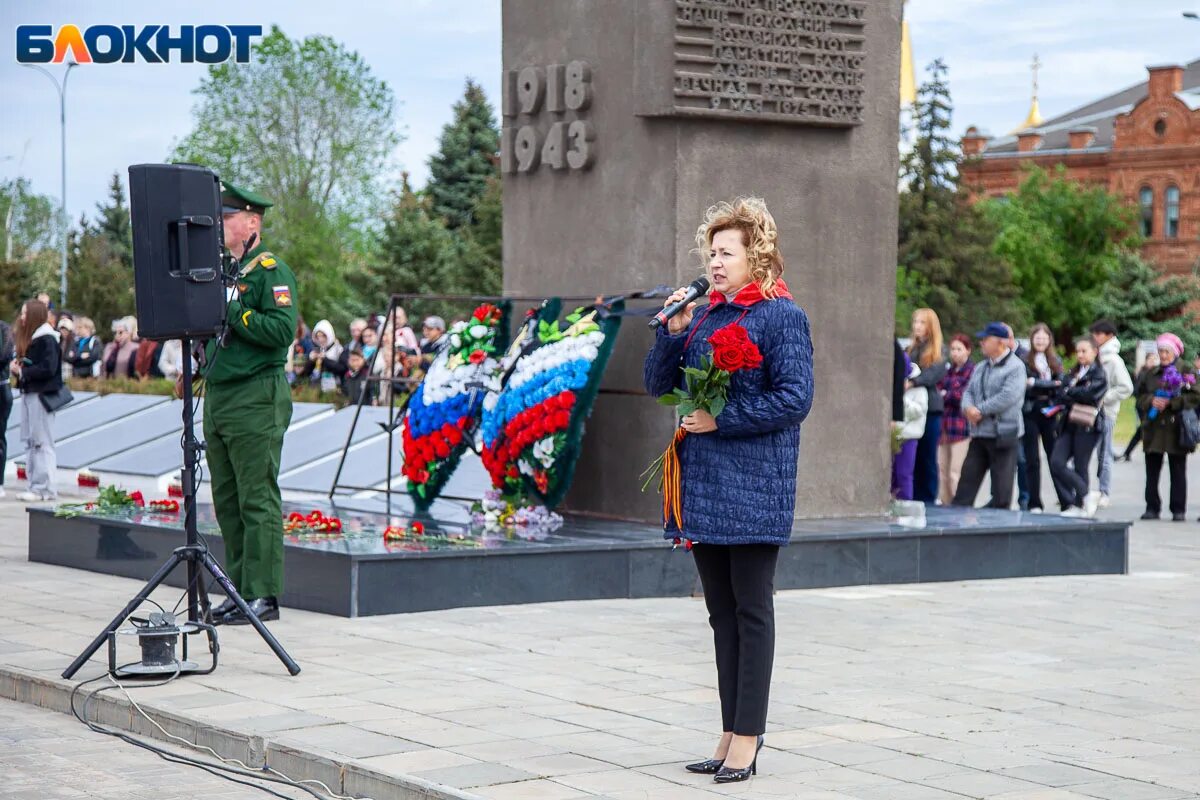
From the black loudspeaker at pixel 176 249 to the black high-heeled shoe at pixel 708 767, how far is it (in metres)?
3.30

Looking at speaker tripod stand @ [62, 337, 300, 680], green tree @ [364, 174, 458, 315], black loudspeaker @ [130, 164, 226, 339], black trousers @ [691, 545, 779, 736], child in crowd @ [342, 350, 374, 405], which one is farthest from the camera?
green tree @ [364, 174, 458, 315]

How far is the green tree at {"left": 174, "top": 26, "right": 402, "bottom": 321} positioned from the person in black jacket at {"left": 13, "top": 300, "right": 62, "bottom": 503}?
45.2m

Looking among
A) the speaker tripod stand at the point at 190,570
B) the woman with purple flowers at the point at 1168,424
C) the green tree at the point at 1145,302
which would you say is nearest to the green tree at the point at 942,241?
the green tree at the point at 1145,302

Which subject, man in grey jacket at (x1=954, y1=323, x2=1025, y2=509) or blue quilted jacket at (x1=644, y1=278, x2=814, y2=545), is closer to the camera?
blue quilted jacket at (x1=644, y1=278, x2=814, y2=545)

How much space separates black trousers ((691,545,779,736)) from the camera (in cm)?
632

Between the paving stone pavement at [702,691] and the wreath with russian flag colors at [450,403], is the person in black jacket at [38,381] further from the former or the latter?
A: the paving stone pavement at [702,691]

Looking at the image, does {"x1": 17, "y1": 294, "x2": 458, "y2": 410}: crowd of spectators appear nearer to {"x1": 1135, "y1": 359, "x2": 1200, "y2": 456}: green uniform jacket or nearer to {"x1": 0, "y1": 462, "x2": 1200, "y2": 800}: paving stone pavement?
→ {"x1": 1135, "y1": 359, "x2": 1200, "y2": 456}: green uniform jacket

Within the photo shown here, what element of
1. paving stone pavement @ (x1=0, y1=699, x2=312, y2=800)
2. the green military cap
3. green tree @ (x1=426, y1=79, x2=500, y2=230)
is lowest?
paving stone pavement @ (x1=0, y1=699, x2=312, y2=800)

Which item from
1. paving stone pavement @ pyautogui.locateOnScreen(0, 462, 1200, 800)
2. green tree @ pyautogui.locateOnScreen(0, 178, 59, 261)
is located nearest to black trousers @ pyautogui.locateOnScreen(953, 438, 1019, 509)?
paving stone pavement @ pyautogui.locateOnScreen(0, 462, 1200, 800)

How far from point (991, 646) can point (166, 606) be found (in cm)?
470

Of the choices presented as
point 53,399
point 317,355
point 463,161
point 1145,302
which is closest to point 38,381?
point 53,399

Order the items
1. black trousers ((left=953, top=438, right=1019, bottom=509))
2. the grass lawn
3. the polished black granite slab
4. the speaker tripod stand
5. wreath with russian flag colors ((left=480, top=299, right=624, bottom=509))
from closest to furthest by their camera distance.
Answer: the speaker tripod stand, the polished black granite slab, wreath with russian flag colors ((left=480, top=299, right=624, bottom=509)), black trousers ((left=953, top=438, right=1019, bottom=509)), the grass lawn

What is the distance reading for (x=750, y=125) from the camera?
12.4 metres

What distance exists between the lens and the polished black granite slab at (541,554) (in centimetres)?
1036
